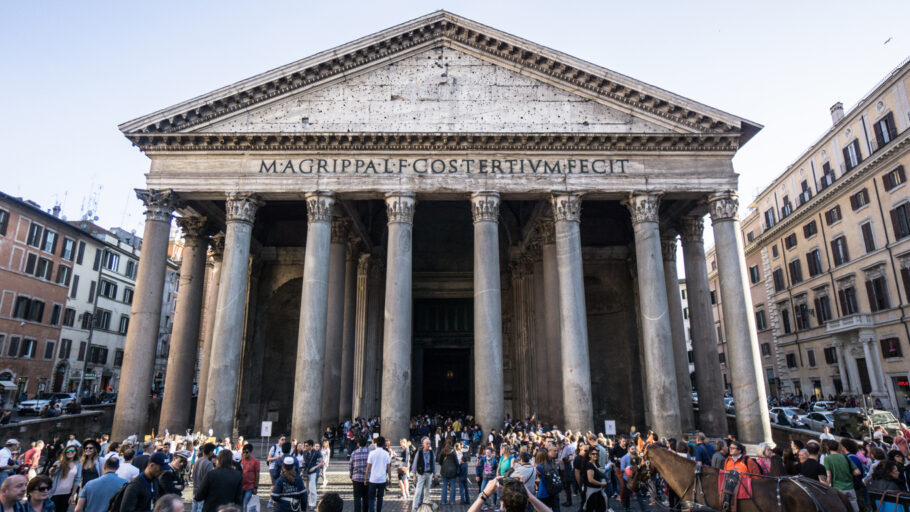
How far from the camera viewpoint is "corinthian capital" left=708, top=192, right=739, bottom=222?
664 inches

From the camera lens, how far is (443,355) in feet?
89.1

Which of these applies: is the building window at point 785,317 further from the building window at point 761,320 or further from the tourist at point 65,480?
the tourist at point 65,480

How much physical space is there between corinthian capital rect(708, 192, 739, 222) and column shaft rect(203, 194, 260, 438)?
14.6 m

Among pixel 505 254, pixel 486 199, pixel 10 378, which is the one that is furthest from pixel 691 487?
pixel 10 378

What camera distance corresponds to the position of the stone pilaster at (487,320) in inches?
598

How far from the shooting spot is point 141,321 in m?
15.8

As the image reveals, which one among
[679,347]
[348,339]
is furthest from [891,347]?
[348,339]

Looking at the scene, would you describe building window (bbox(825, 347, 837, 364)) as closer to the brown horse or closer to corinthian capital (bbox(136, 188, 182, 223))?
the brown horse

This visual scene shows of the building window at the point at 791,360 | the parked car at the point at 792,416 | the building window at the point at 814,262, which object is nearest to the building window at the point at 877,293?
the building window at the point at 814,262

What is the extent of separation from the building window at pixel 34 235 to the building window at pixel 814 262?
1752 inches

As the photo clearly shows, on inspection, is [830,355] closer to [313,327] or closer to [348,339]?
[348,339]

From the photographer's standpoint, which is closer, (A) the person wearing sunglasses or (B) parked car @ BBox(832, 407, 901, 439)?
(A) the person wearing sunglasses

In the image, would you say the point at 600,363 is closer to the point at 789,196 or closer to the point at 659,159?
the point at 659,159

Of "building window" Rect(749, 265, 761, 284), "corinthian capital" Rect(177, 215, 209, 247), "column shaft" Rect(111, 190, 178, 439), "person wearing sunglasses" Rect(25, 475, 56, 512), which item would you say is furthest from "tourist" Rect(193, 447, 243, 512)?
"building window" Rect(749, 265, 761, 284)
